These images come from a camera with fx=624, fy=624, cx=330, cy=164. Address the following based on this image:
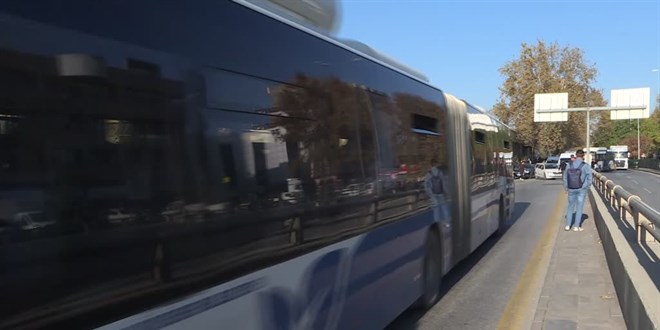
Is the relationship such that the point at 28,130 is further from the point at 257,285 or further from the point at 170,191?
the point at 257,285

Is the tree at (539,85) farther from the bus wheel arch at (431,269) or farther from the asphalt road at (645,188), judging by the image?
the bus wheel arch at (431,269)

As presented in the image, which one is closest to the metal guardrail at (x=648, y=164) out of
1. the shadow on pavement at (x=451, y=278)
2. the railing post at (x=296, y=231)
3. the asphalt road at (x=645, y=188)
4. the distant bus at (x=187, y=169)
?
the asphalt road at (x=645, y=188)

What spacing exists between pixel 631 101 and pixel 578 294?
43108 mm

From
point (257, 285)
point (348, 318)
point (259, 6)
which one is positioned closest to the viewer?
point (257, 285)

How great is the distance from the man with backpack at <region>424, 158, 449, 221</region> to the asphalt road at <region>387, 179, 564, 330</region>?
43.7 inches

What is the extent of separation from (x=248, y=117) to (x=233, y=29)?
459 millimetres

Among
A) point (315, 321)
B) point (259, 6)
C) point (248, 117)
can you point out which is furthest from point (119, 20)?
point (315, 321)

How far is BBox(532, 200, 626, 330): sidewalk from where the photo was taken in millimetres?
6438

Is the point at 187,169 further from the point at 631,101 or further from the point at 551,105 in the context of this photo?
the point at 631,101

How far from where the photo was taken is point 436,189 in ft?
24.5

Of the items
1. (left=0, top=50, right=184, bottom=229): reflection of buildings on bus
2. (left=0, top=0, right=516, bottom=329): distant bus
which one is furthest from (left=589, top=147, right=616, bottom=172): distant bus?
(left=0, top=50, right=184, bottom=229): reflection of buildings on bus

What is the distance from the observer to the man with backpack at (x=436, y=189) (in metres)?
7.09

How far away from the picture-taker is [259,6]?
3.73 metres

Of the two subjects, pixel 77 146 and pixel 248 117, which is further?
pixel 248 117
